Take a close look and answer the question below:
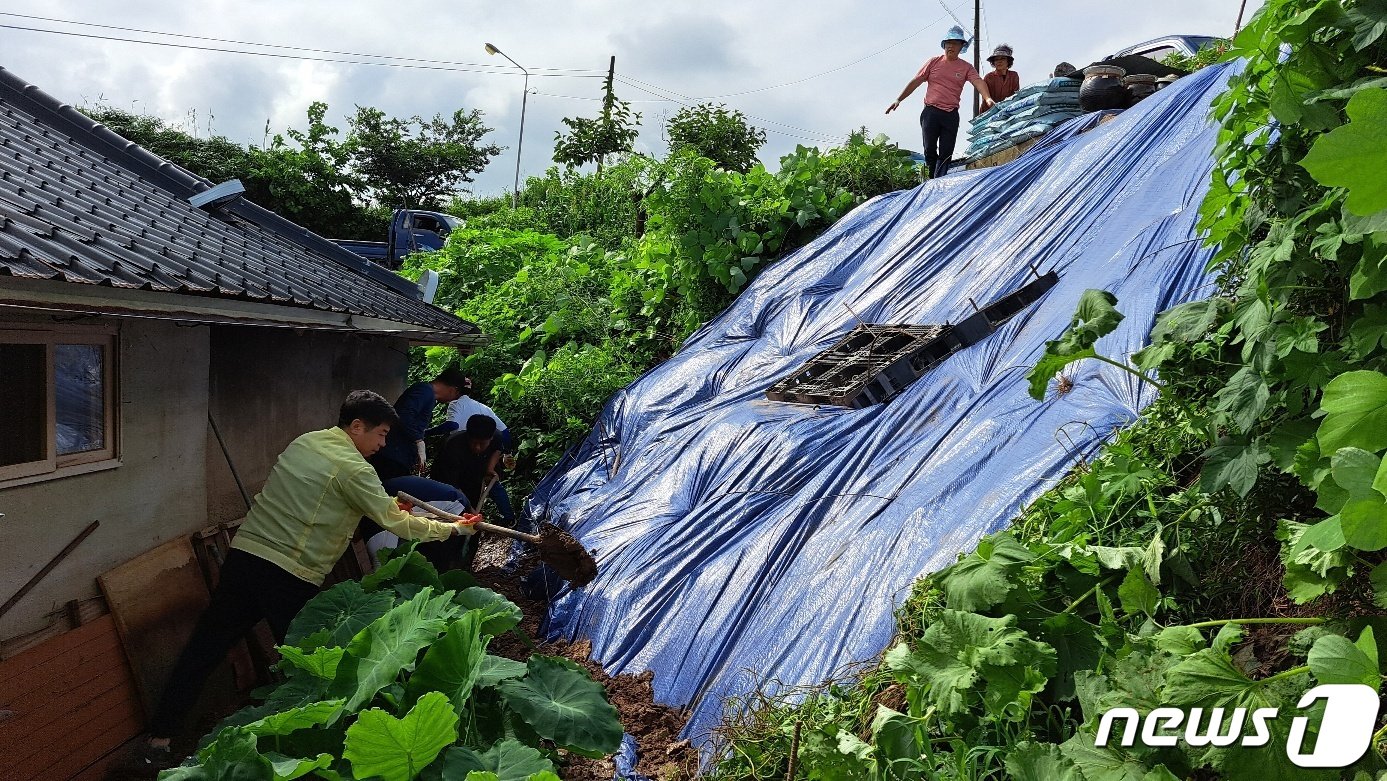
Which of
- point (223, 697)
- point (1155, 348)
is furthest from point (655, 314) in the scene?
point (1155, 348)

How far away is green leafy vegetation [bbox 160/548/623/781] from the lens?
10.6 ft

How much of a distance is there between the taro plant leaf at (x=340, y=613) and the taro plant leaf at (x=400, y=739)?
52.4 inches

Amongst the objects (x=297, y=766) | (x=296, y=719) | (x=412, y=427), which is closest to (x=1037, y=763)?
(x=297, y=766)

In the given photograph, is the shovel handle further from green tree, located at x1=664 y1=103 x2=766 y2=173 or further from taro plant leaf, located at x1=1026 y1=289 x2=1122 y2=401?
green tree, located at x1=664 y1=103 x2=766 y2=173

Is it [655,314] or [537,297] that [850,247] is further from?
[537,297]

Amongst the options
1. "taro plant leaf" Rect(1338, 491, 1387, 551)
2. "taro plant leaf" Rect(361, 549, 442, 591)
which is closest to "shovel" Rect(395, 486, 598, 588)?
"taro plant leaf" Rect(361, 549, 442, 591)

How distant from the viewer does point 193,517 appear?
5.69m

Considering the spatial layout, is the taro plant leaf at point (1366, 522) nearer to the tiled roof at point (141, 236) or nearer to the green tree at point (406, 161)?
the tiled roof at point (141, 236)

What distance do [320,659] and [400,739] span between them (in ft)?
3.01

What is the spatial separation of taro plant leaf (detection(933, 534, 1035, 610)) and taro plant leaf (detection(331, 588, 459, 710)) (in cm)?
219

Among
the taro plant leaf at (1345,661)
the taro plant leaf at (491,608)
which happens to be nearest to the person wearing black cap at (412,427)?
the taro plant leaf at (491,608)

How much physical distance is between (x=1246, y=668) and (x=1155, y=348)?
1236mm

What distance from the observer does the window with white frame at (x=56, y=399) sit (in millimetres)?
4227

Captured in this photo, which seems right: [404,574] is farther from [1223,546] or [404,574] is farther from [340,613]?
[1223,546]
